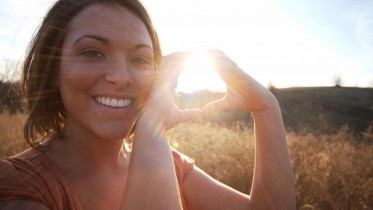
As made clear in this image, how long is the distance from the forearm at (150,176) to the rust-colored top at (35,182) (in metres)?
0.36

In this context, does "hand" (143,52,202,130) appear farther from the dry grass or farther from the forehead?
the dry grass

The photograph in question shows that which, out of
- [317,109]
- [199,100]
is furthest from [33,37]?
[317,109]

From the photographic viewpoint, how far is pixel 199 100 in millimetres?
19641

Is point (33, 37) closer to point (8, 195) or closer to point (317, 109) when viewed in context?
point (8, 195)

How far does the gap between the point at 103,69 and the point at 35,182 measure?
0.65m

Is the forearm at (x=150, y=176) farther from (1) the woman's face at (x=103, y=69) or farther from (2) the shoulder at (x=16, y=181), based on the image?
Result: (2) the shoulder at (x=16, y=181)

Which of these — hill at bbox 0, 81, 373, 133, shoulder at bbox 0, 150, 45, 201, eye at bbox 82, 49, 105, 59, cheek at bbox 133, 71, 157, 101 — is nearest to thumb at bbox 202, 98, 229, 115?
cheek at bbox 133, 71, 157, 101

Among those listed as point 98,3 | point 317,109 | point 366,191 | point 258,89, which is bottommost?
point 317,109

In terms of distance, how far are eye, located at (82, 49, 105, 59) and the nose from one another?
3.3 inches

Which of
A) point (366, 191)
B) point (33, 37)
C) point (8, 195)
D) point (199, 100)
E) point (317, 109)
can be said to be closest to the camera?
point (8, 195)

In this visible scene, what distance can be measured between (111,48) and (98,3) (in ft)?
0.95

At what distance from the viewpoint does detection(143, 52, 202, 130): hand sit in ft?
5.20

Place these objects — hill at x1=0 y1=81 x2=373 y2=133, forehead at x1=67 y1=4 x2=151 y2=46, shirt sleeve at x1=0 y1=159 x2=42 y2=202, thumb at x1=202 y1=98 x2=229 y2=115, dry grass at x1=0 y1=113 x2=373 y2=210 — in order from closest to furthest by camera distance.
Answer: shirt sleeve at x1=0 y1=159 x2=42 y2=202 < forehead at x1=67 y1=4 x2=151 y2=46 < thumb at x1=202 y1=98 x2=229 y2=115 < dry grass at x1=0 y1=113 x2=373 y2=210 < hill at x1=0 y1=81 x2=373 y2=133

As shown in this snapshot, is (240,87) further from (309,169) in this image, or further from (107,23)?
(309,169)
